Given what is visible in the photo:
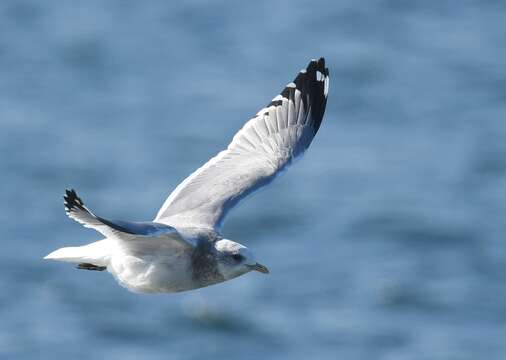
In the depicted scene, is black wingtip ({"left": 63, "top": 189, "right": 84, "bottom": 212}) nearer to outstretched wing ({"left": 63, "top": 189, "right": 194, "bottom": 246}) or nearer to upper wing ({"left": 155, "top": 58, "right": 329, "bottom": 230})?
outstretched wing ({"left": 63, "top": 189, "right": 194, "bottom": 246})

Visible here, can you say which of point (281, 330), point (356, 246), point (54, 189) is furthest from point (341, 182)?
point (54, 189)

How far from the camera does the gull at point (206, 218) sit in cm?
1009

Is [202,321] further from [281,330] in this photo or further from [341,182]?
[341,182]

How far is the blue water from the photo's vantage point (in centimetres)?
2136

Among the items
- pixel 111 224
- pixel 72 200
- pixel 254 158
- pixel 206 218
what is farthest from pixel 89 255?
pixel 254 158

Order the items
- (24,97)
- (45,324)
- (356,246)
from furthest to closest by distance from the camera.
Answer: (24,97) → (356,246) → (45,324)

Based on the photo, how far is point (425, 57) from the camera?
1083 inches

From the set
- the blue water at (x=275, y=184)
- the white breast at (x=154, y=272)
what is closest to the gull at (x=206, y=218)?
the white breast at (x=154, y=272)

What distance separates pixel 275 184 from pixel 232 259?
27.0 feet

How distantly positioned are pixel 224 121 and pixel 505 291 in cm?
529

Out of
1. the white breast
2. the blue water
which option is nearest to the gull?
the white breast

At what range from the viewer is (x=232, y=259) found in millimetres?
10305

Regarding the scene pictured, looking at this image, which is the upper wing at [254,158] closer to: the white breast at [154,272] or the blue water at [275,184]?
the white breast at [154,272]

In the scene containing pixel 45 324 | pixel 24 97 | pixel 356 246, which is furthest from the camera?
pixel 24 97
